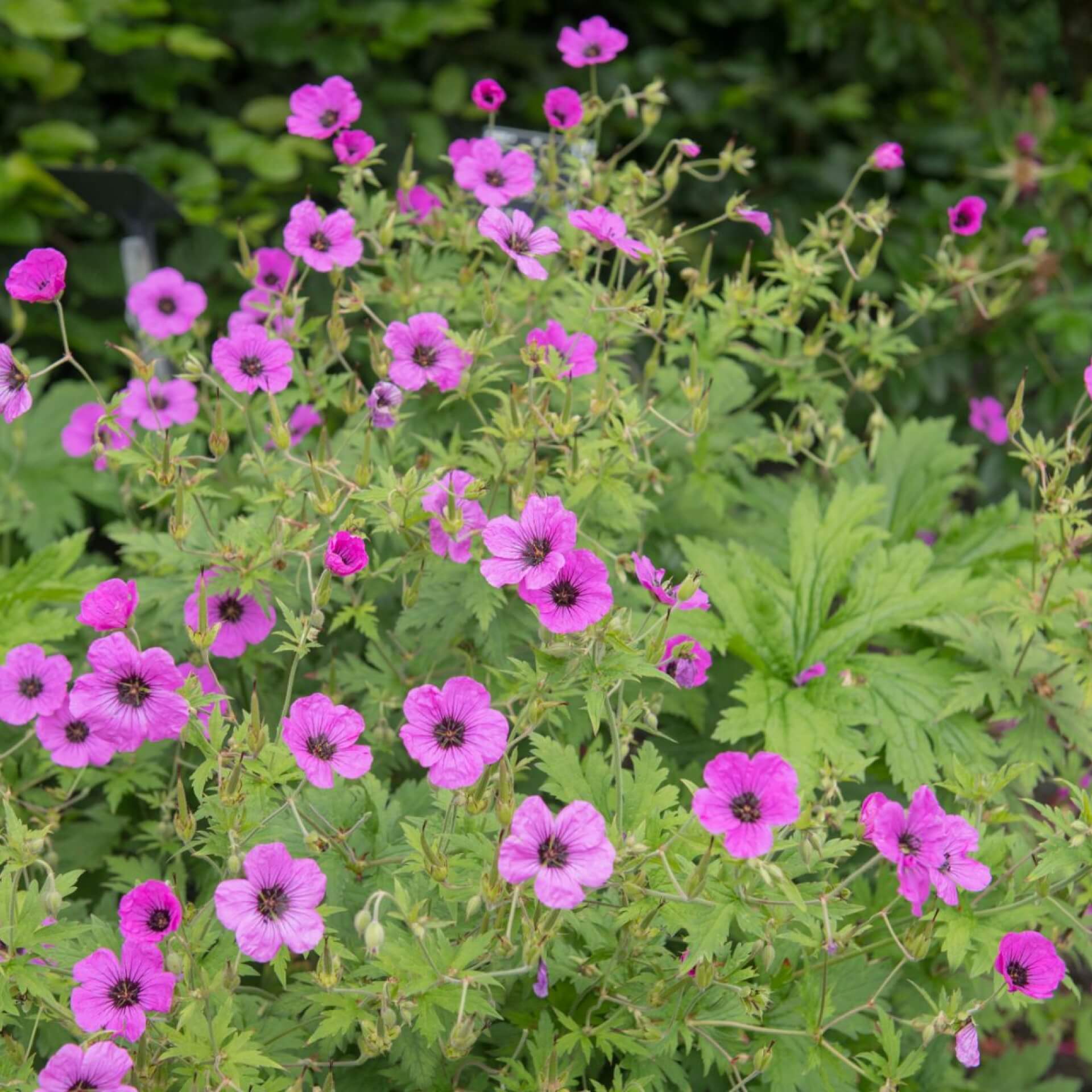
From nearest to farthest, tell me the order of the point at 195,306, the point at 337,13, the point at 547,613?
1. the point at 547,613
2. the point at 195,306
3. the point at 337,13

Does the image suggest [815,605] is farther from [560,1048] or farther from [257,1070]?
[257,1070]

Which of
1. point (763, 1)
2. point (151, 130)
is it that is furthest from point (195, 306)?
point (763, 1)

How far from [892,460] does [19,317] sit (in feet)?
6.07

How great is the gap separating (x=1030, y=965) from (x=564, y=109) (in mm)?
1557

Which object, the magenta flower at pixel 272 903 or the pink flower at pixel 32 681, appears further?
the pink flower at pixel 32 681

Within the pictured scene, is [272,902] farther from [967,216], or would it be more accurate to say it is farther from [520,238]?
[967,216]

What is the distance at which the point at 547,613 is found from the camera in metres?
1.38

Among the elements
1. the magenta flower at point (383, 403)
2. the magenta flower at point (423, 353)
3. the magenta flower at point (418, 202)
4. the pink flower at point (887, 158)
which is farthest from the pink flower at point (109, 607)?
the pink flower at point (887, 158)

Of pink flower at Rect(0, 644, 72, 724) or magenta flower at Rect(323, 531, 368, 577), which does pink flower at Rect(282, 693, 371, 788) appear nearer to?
magenta flower at Rect(323, 531, 368, 577)

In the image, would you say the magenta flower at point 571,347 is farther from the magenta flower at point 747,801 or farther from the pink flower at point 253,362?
the magenta flower at point 747,801

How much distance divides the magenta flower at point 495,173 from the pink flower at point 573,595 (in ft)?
2.86

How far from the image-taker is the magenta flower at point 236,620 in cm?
185

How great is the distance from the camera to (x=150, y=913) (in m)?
1.39

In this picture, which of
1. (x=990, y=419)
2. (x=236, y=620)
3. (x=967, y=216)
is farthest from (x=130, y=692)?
(x=990, y=419)
